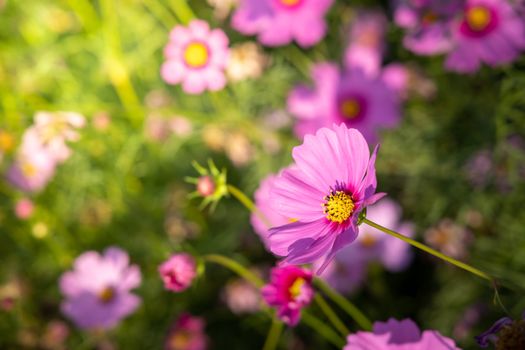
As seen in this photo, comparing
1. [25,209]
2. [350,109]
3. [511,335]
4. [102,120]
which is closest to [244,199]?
[511,335]

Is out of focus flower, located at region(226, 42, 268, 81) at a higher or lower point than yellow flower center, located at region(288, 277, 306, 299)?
higher

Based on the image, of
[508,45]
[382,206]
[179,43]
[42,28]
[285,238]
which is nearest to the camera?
[285,238]

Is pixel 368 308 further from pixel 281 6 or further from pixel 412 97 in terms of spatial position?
pixel 281 6

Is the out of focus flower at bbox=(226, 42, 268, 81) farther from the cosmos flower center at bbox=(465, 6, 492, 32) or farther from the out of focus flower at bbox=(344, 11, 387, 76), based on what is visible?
the cosmos flower center at bbox=(465, 6, 492, 32)

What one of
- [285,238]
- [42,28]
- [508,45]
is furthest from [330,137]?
[42,28]

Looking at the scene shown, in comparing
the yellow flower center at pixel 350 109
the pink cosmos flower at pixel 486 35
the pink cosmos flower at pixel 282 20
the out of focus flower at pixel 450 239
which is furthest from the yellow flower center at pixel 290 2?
the out of focus flower at pixel 450 239

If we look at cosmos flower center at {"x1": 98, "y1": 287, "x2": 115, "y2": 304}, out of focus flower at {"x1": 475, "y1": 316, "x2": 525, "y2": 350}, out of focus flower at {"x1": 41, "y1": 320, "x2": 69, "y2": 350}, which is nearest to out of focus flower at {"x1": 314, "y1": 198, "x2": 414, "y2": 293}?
cosmos flower center at {"x1": 98, "y1": 287, "x2": 115, "y2": 304}

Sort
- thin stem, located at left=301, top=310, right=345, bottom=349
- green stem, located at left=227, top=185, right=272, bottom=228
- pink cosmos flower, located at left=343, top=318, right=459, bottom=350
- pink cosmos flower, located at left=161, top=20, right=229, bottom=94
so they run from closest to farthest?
pink cosmos flower, located at left=343, top=318, right=459, bottom=350 → green stem, located at left=227, top=185, right=272, bottom=228 → thin stem, located at left=301, top=310, right=345, bottom=349 → pink cosmos flower, located at left=161, top=20, right=229, bottom=94

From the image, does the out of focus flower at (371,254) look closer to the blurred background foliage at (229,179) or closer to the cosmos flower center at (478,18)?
the blurred background foliage at (229,179)
